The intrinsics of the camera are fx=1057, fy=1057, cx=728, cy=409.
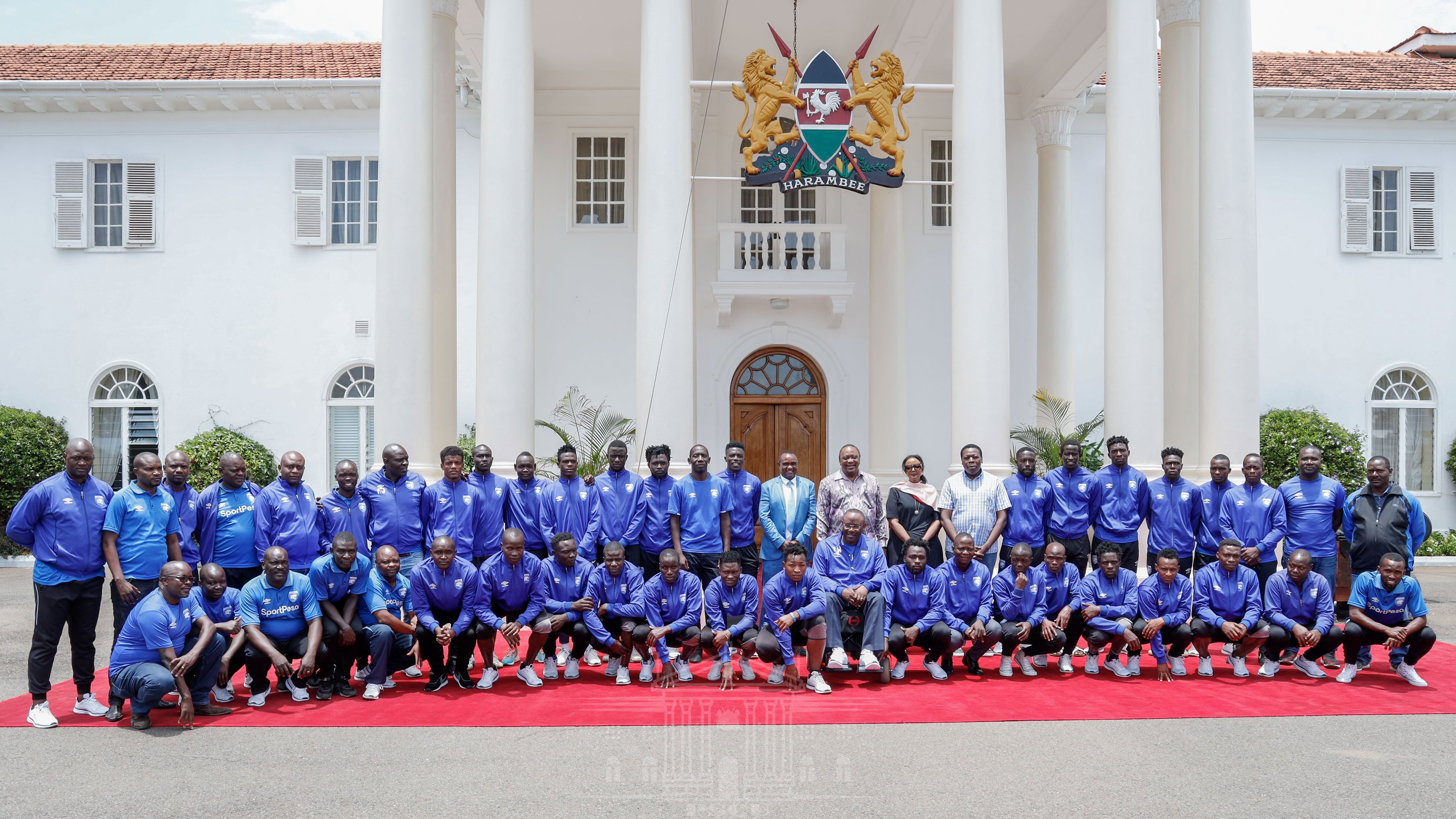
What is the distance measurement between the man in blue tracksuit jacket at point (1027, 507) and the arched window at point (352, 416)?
11.8 meters

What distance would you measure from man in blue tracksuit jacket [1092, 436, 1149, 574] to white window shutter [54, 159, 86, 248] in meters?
16.7

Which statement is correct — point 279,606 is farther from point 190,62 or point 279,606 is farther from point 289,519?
point 190,62

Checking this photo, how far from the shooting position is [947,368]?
55.7 ft

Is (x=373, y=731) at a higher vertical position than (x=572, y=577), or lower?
lower

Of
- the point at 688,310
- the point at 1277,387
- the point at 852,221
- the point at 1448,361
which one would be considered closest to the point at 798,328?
the point at 852,221

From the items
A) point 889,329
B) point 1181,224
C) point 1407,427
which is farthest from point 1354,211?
point 889,329

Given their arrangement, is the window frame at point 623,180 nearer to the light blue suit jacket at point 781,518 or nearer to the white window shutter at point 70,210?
the white window shutter at point 70,210

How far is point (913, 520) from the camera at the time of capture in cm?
942

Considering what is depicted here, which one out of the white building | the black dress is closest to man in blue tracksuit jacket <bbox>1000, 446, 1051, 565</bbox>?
the black dress

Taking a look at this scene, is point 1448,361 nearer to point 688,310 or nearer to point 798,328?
point 798,328

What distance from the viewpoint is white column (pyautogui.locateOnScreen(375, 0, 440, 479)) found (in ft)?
36.7

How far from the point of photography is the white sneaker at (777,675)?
7867mm

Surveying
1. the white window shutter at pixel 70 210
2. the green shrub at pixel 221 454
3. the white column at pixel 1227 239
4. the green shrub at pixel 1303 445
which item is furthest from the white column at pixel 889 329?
the white window shutter at pixel 70 210

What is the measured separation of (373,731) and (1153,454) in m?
8.18
